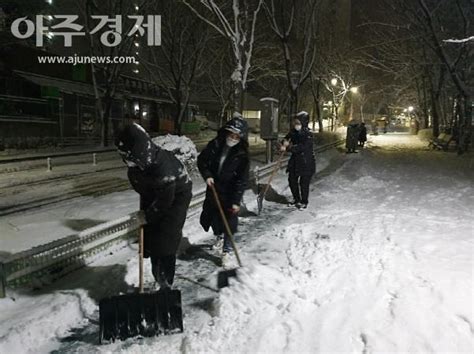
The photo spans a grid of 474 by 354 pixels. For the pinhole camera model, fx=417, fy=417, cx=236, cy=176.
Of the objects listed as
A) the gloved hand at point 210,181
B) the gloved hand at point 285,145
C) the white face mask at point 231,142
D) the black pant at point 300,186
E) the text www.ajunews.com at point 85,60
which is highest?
the text www.ajunews.com at point 85,60

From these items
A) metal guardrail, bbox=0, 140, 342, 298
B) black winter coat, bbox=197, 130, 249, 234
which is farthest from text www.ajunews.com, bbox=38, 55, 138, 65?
black winter coat, bbox=197, 130, 249, 234

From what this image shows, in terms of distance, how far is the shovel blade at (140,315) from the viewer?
3635mm

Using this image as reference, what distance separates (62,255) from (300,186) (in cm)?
501

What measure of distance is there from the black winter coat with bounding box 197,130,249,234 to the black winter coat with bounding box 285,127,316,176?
2.89 meters

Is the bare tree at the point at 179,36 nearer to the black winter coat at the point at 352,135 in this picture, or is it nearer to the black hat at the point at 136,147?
the black winter coat at the point at 352,135

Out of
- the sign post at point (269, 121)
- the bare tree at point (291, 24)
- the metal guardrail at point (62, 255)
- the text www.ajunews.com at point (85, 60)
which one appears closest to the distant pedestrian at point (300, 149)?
the metal guardrail at point (62, 255)

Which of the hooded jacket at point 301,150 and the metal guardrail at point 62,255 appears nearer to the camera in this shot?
the metal guardrail at point 62,255

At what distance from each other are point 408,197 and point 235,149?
5.52 m

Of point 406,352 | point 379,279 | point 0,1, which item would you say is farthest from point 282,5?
point 406,352

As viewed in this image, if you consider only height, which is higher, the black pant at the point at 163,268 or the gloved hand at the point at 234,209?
the gloved hand at the point at 234,209

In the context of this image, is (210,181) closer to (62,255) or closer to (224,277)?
(224,277)

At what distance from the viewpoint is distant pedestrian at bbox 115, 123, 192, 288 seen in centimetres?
382

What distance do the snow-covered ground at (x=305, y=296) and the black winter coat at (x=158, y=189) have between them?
30.9 inches

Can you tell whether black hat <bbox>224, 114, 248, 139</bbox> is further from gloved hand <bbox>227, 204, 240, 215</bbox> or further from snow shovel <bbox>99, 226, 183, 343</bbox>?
snow shovel <bbox>99, 226, 183, 343</bbox>
